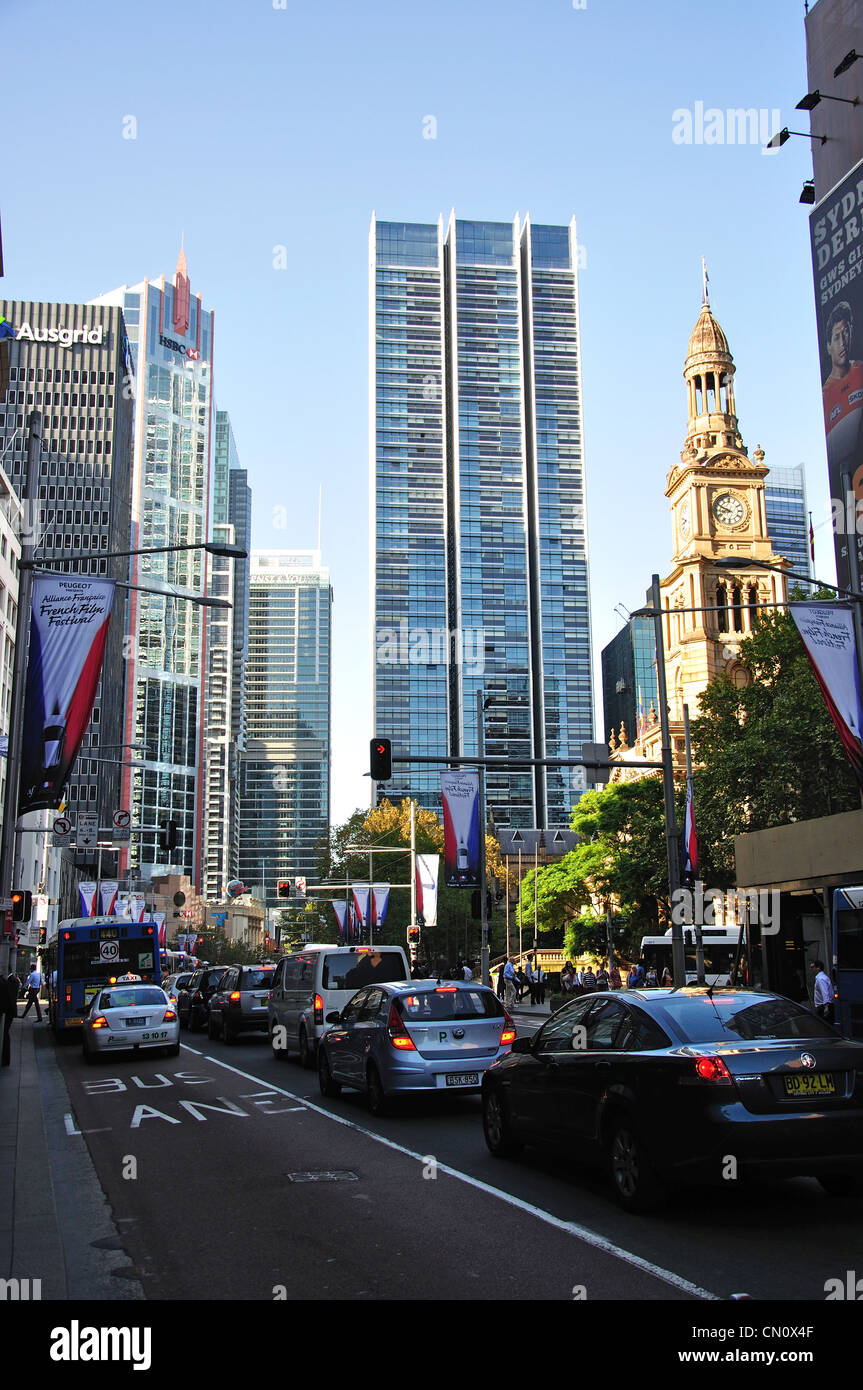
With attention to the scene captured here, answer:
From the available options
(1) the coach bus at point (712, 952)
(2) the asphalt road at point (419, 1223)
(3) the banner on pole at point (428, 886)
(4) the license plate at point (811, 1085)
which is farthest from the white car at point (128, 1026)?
(1) the coach bus at point (712, 952)

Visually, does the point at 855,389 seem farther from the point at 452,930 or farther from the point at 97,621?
the point at 452,930

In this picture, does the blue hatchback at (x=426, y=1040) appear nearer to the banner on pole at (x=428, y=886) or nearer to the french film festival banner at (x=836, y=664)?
the french film festival banner at (x=836, y=664)

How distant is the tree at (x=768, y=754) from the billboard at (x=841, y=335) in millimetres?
9037

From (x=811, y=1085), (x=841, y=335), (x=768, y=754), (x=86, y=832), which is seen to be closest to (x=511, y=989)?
(x=768, y=754)

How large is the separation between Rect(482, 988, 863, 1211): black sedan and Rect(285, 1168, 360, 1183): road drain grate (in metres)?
1.77

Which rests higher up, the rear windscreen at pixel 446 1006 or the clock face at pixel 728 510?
the clock face at pixel 728 510

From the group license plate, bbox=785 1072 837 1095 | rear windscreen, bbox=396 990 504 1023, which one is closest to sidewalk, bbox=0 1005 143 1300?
rear windscreen, bbox=396 990 504 1023

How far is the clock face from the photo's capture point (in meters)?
82.0

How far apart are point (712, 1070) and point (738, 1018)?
0.84 m

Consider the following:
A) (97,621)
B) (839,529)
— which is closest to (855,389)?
(839,529)

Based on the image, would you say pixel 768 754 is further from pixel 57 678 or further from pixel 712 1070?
pixel 712 1070

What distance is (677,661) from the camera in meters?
80.2

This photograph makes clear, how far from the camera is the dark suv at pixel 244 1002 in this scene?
2741 centimetres
